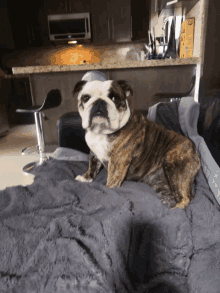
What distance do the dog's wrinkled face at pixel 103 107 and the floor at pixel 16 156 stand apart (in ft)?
3.60

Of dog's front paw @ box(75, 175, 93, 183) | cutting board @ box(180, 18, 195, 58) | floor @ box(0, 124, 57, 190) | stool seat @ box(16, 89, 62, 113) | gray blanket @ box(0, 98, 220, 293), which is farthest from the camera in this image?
cutting board @ box(180, 18, 195, 58)

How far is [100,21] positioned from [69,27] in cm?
59

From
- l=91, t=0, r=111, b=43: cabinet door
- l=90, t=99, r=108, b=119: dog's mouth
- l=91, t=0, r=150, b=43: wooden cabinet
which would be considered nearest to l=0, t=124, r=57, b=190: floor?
l=90, t=99, r=108, b=119: dog's mouth

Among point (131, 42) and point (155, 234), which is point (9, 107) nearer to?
point (131, 42)

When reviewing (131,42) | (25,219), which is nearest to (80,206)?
(25,219)

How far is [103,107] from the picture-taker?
0.77 meters

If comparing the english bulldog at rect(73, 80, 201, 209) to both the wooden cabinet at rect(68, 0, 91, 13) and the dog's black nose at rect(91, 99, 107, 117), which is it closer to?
the dog's black nose at rect(91, 99, 107, 117)

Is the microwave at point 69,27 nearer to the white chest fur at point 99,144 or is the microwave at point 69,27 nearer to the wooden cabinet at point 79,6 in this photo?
the wooden cabinet at point 79,6

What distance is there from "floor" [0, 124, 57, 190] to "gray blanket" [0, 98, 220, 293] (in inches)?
41.5

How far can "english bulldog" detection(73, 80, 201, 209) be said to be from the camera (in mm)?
776

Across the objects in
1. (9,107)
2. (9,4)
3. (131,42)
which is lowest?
(9,107)

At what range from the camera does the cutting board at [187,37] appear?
230 cm

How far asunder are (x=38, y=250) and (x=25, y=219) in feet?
0.42

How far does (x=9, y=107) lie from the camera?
3961mm
